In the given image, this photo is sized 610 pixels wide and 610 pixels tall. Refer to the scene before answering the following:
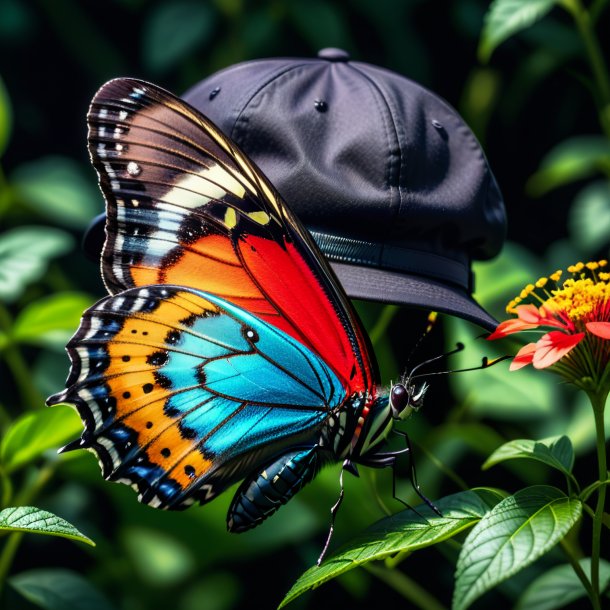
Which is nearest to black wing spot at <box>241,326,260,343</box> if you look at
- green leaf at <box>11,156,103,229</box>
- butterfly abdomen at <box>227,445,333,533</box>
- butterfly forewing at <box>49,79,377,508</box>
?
butterfly forewing at <box>49,79,377,508</box>

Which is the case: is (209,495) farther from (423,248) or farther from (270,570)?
(270,570)

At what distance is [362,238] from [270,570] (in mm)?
724

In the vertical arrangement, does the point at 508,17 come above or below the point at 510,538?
above

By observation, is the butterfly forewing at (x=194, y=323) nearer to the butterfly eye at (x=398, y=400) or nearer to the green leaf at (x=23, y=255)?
the butterfly eye at (x=398, y=400)

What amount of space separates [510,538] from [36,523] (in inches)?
13.9

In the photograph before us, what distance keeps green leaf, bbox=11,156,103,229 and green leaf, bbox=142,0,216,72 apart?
230mm

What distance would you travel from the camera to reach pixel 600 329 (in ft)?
2.27

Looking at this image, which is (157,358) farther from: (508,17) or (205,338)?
(508,17)

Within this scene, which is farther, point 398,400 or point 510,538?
point 398,400

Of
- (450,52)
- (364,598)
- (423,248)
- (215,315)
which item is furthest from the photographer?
(450,52)

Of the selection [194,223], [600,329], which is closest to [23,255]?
[194,223]

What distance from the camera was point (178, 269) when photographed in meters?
0.86

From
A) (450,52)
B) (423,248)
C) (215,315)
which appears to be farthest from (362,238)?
(450,52)

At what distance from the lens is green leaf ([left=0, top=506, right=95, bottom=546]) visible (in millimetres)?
683
